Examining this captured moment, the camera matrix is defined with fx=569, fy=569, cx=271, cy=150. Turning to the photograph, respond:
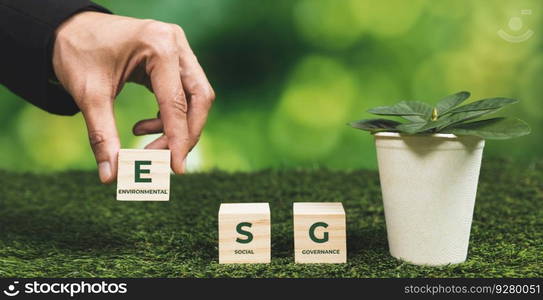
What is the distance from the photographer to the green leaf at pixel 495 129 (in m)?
1.22

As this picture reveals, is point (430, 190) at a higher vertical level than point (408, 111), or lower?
lower

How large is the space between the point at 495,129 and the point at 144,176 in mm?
795

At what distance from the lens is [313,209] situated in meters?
1.33

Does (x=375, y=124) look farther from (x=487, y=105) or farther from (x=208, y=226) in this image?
(x=208, y=226)

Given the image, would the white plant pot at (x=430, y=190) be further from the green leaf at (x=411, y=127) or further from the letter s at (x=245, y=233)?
the letter s at (x=245, y=233)

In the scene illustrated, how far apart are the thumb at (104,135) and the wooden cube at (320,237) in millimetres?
436

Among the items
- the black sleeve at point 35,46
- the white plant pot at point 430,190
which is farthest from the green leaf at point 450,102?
the black sleeve at point 35,46

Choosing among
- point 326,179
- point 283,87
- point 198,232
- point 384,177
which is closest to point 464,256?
point 384,177

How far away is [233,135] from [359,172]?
2.07 ft

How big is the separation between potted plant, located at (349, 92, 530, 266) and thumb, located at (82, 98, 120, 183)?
58 cm

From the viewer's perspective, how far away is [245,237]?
4.27ft

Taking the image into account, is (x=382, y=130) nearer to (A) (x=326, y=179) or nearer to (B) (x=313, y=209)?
(B) (x=313, y=209)

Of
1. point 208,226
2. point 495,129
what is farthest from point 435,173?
point 208,226

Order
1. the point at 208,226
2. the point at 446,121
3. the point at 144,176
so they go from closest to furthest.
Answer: the point at 446,121
the point at 144,176
the point at 208,226
